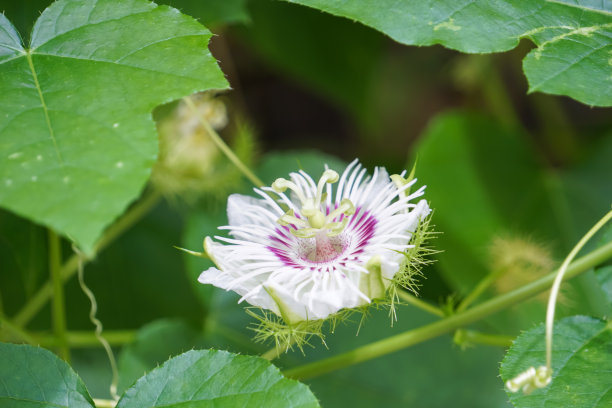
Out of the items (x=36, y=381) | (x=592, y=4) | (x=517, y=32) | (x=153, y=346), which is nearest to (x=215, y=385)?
(x=36, y=381)

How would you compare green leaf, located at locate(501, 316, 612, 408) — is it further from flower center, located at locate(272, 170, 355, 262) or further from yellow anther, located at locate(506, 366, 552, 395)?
flower center, located at locate(272, 170, 355, 262)

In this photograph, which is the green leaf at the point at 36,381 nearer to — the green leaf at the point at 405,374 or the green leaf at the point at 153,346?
the green leaf at the point at 153,346

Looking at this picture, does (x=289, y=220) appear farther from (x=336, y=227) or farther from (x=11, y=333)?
(x=11, y=333)

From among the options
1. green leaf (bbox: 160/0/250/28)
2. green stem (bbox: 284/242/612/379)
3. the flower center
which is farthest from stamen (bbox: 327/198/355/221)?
green leaf (bbox: 160/0/250/28)

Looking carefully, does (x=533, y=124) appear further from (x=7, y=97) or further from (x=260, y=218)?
(x=7, y=97)

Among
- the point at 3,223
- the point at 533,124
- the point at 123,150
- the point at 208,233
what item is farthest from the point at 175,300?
the point at 533,124

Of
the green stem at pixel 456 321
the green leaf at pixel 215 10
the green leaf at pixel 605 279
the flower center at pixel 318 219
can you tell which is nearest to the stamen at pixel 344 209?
the flower center at pixel 318 219
